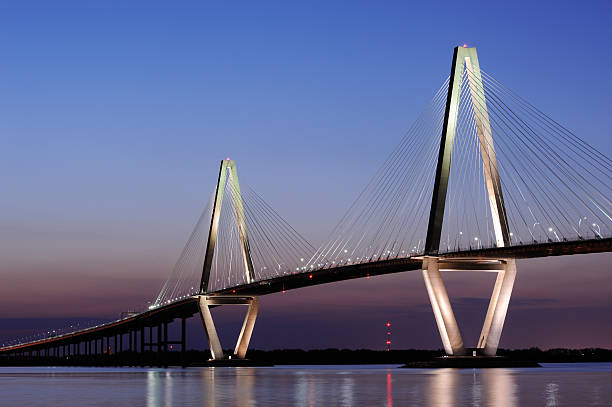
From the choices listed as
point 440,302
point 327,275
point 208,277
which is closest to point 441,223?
point 440,302

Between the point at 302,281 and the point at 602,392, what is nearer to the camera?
the point at 602,392

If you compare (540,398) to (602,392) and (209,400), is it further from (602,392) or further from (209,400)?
(209,400)

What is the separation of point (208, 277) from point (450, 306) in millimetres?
39860

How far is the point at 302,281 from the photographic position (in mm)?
84188

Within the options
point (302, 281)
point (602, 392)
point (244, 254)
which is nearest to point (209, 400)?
point (602, 392)

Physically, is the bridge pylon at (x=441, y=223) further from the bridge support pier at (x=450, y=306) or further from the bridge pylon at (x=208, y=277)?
the bridge pylon at (x=208, y=277)

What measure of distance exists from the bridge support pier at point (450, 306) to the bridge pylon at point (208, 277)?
105 ft

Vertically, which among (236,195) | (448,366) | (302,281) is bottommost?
(448,366)

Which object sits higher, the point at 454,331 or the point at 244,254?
the point at 244,254

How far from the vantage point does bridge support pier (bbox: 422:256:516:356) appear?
2475 inches

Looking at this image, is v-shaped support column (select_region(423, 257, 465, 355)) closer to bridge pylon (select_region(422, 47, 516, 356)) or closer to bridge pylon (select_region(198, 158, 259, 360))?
bridge pylon (select_region(422, 47, 516, 356))

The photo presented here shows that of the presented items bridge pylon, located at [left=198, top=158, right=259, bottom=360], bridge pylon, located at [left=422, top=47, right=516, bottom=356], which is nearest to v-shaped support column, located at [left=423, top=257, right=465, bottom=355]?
bridge pylon, located at [left=422, top=47, right=516, bottom=356]

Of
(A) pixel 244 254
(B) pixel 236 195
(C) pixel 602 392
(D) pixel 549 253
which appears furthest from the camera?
(B) pixel 236 195

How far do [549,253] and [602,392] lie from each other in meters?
24.2
